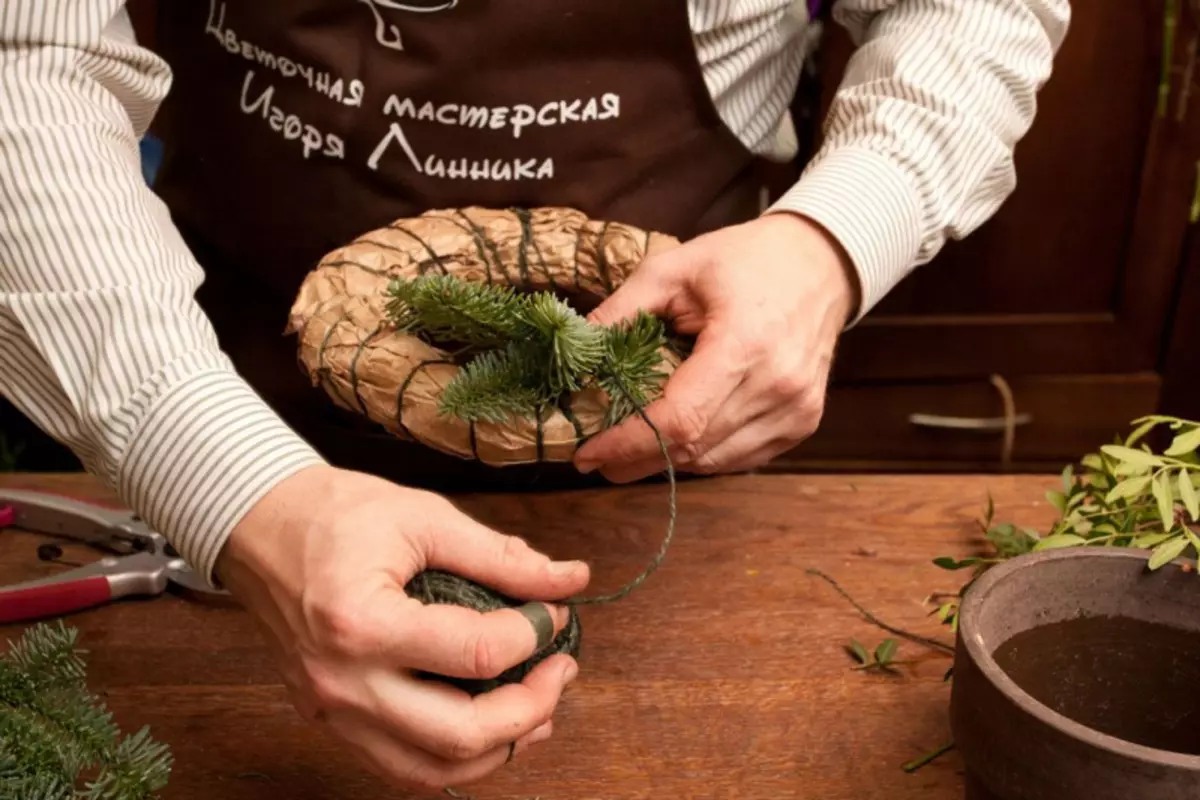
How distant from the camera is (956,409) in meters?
1.56

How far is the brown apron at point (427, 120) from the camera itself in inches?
31.7

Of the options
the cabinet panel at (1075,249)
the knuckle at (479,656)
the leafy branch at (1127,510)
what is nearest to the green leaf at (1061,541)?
the leafy branch at (1127,510)

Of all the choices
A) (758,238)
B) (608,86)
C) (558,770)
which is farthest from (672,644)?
(608,86)

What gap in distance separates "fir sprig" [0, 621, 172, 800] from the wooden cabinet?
105cm

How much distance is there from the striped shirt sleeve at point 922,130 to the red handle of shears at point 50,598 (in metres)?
0.48

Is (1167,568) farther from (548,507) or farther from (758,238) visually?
(548,507)

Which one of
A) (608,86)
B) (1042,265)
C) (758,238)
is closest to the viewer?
(758,238)

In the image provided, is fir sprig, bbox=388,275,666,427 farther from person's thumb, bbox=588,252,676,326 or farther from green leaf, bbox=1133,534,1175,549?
green leaf, bbox=1133,534,1175,549

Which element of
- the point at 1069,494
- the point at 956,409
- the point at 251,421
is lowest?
the point at 956,409

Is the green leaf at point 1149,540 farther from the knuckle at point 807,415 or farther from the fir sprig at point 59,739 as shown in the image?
the fir sprig at point 59,739

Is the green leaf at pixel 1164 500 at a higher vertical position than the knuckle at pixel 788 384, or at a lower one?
lower

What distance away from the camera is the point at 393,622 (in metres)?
0.50

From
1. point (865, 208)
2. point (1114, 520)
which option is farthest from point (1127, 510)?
point (865, 208)

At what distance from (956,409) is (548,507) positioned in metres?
A: 0.86
